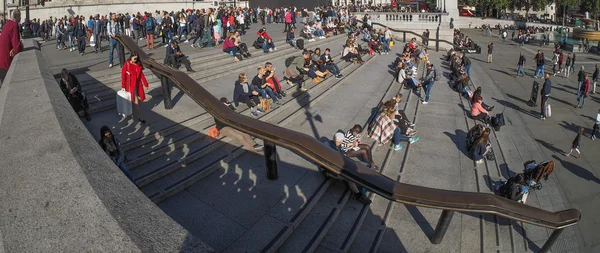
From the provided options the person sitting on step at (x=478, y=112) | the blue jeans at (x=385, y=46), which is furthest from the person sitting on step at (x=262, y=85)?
the blue jeans at (x=385, y=46)

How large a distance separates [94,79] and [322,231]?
27.1ft

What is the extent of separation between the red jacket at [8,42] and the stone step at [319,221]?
673 cm

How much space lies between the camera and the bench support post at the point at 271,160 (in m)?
5.94

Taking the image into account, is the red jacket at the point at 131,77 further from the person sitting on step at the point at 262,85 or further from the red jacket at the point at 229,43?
the red jacket at the point at 229,43

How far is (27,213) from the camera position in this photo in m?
2.55

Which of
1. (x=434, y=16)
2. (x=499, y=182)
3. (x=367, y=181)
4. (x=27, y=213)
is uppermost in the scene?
(x=434, y=16)

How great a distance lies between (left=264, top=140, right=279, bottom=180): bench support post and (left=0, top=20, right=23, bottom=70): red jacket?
18.6ft

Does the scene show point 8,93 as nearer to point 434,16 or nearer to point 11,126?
point 11,126

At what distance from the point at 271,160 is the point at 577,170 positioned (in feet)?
27.6

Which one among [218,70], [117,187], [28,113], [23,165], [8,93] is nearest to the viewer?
[117,187]

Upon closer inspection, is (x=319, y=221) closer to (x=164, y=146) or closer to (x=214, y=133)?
(x=214, y=133)

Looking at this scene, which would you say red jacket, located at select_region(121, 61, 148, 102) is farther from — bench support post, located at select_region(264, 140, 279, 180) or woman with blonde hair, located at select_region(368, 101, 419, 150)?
woman with blonde hair, located at select_region(368, 101, 419, 150)

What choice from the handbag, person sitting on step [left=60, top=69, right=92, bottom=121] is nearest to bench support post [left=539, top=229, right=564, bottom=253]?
the handbag

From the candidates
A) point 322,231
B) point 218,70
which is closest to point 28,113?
point 322,231
